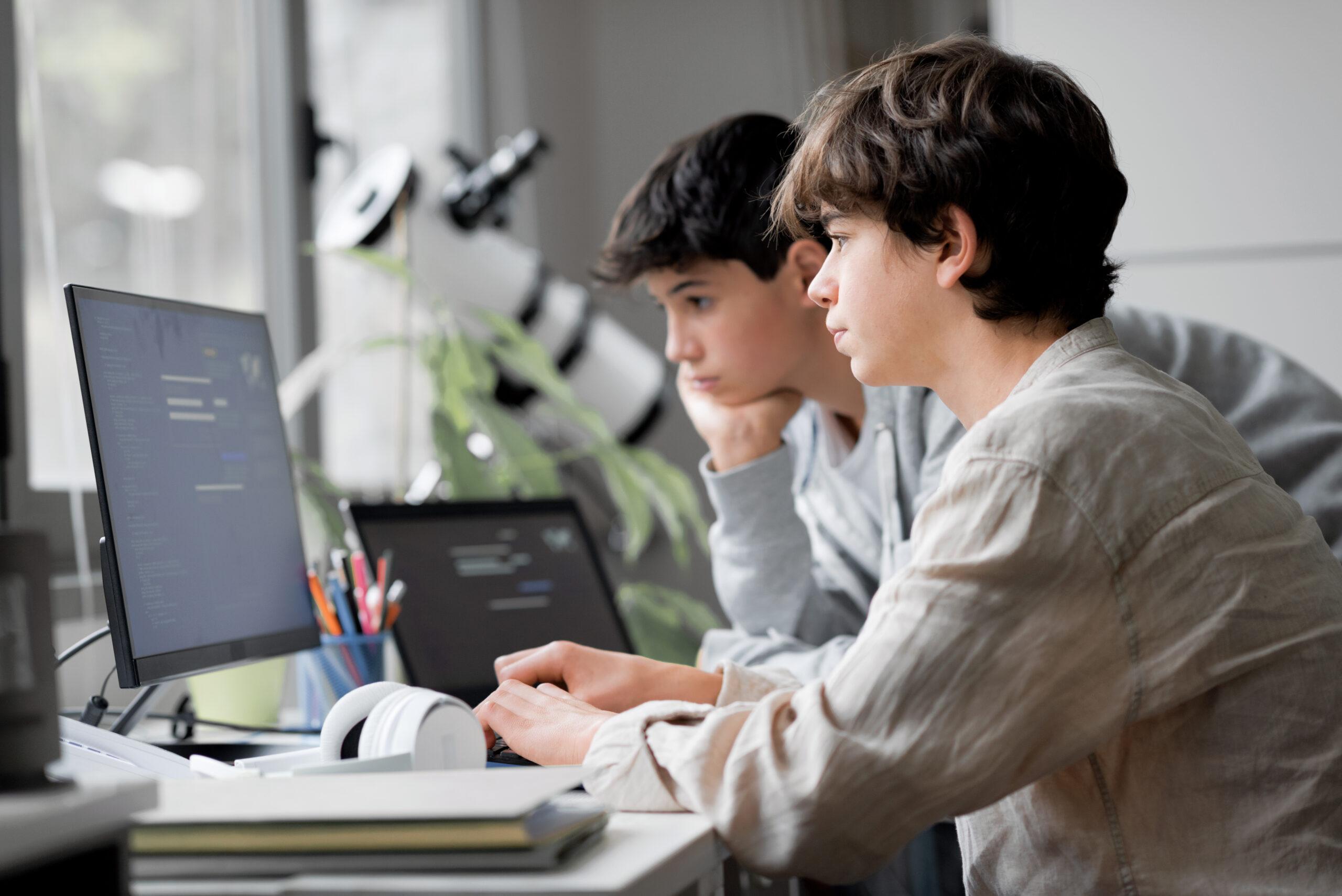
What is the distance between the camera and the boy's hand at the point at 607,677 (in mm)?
894

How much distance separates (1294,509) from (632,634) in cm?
116

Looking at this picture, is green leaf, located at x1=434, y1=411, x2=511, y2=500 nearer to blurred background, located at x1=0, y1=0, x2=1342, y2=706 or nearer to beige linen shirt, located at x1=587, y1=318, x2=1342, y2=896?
blurred background, located at x1=0, y1=0, x2=1342, y2=706

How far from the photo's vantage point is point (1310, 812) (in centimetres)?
66

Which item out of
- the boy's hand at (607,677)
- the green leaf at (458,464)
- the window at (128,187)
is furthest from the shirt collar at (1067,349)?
the window at (128,187)

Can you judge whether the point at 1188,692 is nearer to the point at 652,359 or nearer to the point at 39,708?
the point at 39,708

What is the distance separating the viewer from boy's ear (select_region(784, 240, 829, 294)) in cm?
137

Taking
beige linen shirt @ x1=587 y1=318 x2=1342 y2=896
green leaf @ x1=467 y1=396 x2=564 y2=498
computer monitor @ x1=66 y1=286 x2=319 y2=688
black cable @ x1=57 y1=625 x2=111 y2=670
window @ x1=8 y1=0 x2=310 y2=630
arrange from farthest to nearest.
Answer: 1. green leaf @ x1=467 y1=396 x2=564 y2=498
2. window @ x1=8 y1=0 x2=310 y2=630
3. black cable @ x1=57 y1=625 x2=111 y2=670
4. computer monitor @ x1=66 y1=286 x2=319 y2=688
5. beige linen shirt @ x1=587 y1=318 x2=1342 y2=896

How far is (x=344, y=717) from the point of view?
76cm

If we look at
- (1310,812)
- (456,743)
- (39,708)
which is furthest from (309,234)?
(1310,812)

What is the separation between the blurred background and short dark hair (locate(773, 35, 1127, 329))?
911mm

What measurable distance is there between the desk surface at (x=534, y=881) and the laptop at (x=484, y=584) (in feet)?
1.90

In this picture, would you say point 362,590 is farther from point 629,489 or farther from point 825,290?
point 629,489

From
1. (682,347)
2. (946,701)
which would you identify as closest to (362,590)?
(682,347)

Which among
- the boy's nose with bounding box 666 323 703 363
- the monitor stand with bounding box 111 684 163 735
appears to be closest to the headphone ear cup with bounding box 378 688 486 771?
the monitor stand with bounding box 111 684 163 735
